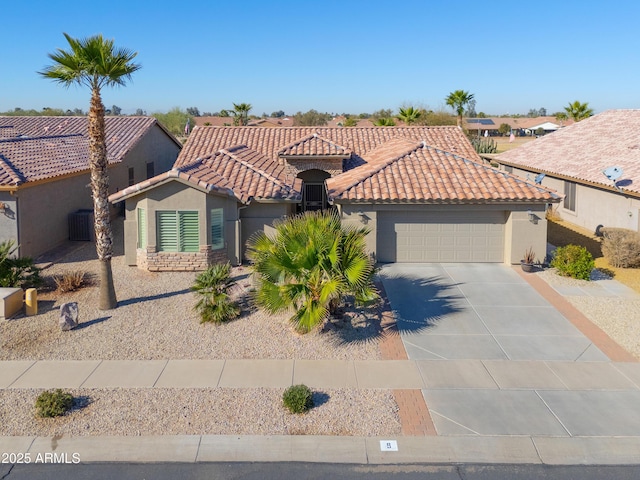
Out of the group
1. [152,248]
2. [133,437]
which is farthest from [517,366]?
[152,248]

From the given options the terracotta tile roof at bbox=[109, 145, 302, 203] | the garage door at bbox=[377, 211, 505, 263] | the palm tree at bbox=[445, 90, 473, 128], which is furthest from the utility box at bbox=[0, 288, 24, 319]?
the palm tree at bbox=[445, 90, 473, 128]

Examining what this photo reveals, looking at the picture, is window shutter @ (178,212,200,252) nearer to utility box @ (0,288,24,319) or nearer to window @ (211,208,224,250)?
window @ (211,208,224,250)

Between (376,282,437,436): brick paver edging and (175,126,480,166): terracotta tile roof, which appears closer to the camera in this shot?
(376,282,437,436): brick paver edging

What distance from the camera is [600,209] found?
24.6 metres

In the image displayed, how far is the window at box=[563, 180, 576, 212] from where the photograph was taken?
89.4ft

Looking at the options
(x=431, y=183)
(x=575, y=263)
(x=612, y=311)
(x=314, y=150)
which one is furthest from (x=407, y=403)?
(x=314, y=150)

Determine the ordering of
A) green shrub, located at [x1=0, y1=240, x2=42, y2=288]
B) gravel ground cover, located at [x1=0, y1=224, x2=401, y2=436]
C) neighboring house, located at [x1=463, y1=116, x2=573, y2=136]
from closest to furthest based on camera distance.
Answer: gravel ground cover, located at [x1=0, y1=224, x2=401, y2=436] < green shrub, located at [x1=0, y1=240, x2=42, y2=288] < neighboring house, located at [x1=463, y1=116, x2=573, y2=136]

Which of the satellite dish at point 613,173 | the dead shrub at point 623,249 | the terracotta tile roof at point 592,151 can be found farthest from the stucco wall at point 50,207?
the terracotta tile roof at point 592,151

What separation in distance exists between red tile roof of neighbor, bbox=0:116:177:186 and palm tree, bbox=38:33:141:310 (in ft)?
19.6

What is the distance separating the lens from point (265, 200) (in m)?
19.7

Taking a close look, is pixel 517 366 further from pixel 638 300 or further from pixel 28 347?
pixel 28 347

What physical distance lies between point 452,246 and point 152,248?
33.1 feet

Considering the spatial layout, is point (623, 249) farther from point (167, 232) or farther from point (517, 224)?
point (167, 232)

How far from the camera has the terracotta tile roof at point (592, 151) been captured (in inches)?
975
